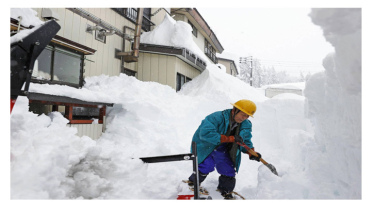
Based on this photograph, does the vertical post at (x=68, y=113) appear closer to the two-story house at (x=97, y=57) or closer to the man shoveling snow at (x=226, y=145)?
the two-story house at (x=97, y=57)

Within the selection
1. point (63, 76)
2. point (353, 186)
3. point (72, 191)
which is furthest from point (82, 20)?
point (353, 186)

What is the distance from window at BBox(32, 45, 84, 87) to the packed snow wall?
570 cm

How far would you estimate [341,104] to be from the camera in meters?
2.46

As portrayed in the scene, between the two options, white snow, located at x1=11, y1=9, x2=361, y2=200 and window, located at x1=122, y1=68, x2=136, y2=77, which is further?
window, located at x1=122, y1=68, x2=136, y2=77

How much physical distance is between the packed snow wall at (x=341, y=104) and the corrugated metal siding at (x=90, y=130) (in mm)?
5247

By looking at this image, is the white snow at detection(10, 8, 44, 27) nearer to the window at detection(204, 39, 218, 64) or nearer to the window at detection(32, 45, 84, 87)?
the window at detection(32, 45, 84, 87)

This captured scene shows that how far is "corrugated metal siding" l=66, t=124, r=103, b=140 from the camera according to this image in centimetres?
549

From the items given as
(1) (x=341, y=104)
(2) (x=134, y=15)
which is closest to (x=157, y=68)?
(2) (x=134, y=15)

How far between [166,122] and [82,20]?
4.35 meters

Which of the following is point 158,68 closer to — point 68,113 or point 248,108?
point 68,113

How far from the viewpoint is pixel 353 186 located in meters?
2.21

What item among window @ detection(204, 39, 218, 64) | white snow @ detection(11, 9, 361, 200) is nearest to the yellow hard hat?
white snow @ detection(11, 9, 361, 200)

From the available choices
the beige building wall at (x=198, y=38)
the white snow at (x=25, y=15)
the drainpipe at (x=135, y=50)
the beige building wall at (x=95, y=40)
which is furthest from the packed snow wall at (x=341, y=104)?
the beige building wall at (x=198, y=38)

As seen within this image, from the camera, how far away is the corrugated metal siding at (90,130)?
549 cm
